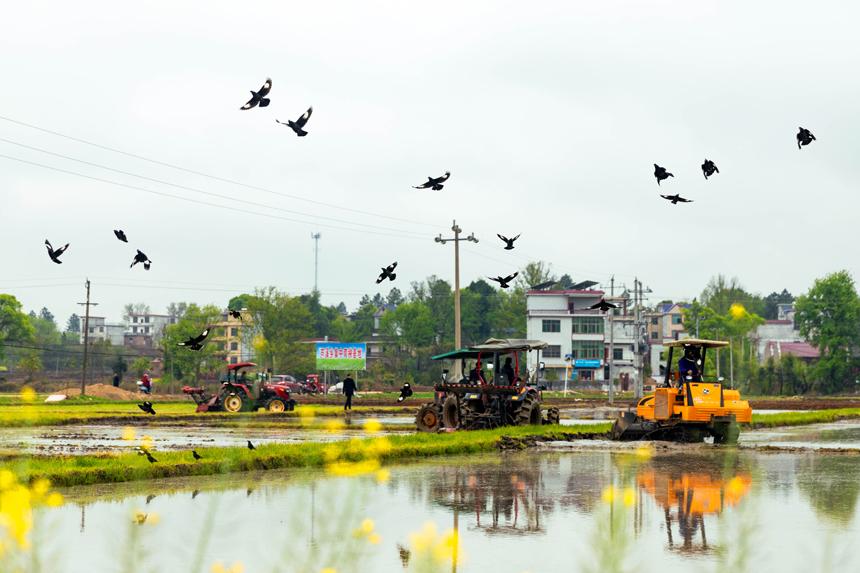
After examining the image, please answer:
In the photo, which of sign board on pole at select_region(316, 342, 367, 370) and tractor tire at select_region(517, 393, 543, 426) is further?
sign board on pole at select_region(316, 342, 367, 370)

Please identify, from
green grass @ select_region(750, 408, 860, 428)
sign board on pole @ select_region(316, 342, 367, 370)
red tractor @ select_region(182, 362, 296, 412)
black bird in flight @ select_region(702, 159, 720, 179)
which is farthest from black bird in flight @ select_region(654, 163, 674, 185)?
sign board on pole @ select_region(316, 342, 367, 370)

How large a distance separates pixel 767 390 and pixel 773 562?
88944 millimetres

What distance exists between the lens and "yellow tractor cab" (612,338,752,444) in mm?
25547

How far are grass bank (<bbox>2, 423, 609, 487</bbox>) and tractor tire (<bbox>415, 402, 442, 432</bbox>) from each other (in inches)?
234

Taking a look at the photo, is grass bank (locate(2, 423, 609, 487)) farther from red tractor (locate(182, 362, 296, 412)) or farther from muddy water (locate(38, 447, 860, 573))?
red tractor (locate(182, 362, 296, 412))

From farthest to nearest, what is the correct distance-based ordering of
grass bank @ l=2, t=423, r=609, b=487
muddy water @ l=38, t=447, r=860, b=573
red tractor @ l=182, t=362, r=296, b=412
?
red tractor @ l=182, t=362, r=296, b=412 < grass bank @ l=2, t=423, r=609, b=487 < muddy water @ l=38, t=447, r=860, b=573

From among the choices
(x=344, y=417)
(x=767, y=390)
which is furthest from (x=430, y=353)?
(x=344, y=417)

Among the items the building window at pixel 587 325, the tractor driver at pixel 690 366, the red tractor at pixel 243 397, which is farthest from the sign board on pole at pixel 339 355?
the tractor driver at pixel 690 366

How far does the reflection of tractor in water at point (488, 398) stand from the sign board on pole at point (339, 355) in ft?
186

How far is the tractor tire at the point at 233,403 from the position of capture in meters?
46.2

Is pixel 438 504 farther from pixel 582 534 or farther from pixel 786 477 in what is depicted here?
pixel 786 477

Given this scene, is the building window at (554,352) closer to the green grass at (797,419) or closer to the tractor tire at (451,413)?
the green grass at (797,419)

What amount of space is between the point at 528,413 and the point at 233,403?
19335 mm

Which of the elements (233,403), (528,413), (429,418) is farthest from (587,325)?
(528,413)
